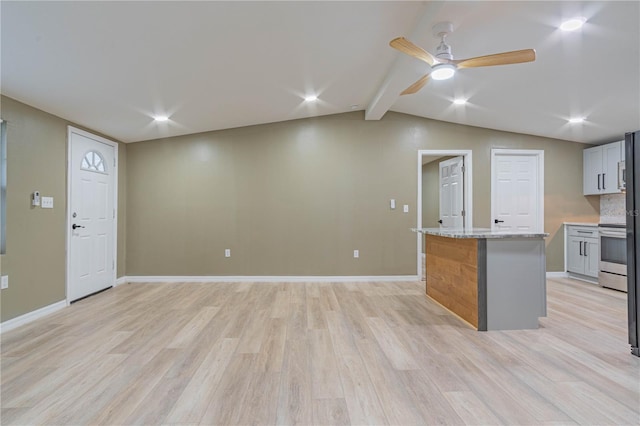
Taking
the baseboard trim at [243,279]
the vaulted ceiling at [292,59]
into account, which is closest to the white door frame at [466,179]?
the vaulted ceiling at [292,59]

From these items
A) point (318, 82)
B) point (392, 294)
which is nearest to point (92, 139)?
point (318, 82)

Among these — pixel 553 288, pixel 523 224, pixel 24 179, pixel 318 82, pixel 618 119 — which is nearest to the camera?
pixel 24 179

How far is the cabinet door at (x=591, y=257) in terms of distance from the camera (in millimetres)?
4652

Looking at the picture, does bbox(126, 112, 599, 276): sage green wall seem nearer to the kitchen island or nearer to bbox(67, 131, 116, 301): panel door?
bbox(67, 131, 116, 301): panel door

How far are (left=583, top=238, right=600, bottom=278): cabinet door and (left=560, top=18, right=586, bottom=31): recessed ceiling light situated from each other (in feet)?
11.7

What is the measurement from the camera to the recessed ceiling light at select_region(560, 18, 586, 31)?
7.92 feet

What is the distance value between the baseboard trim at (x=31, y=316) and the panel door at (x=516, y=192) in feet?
20.3

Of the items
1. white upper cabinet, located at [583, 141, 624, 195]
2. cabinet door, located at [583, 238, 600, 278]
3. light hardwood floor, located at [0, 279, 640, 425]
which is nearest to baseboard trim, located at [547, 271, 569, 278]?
cabinet door, located at [583, 238, 600, 278]

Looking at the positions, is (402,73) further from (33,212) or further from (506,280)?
(33,212)

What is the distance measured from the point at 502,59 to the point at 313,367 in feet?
8.86

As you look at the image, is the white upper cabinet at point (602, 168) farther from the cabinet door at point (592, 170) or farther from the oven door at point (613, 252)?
the oven door at point (613, 252)

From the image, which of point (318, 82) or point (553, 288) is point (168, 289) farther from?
point (553, 288)

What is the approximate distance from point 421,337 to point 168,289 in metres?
3.57

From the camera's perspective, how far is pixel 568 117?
4.34 metres
